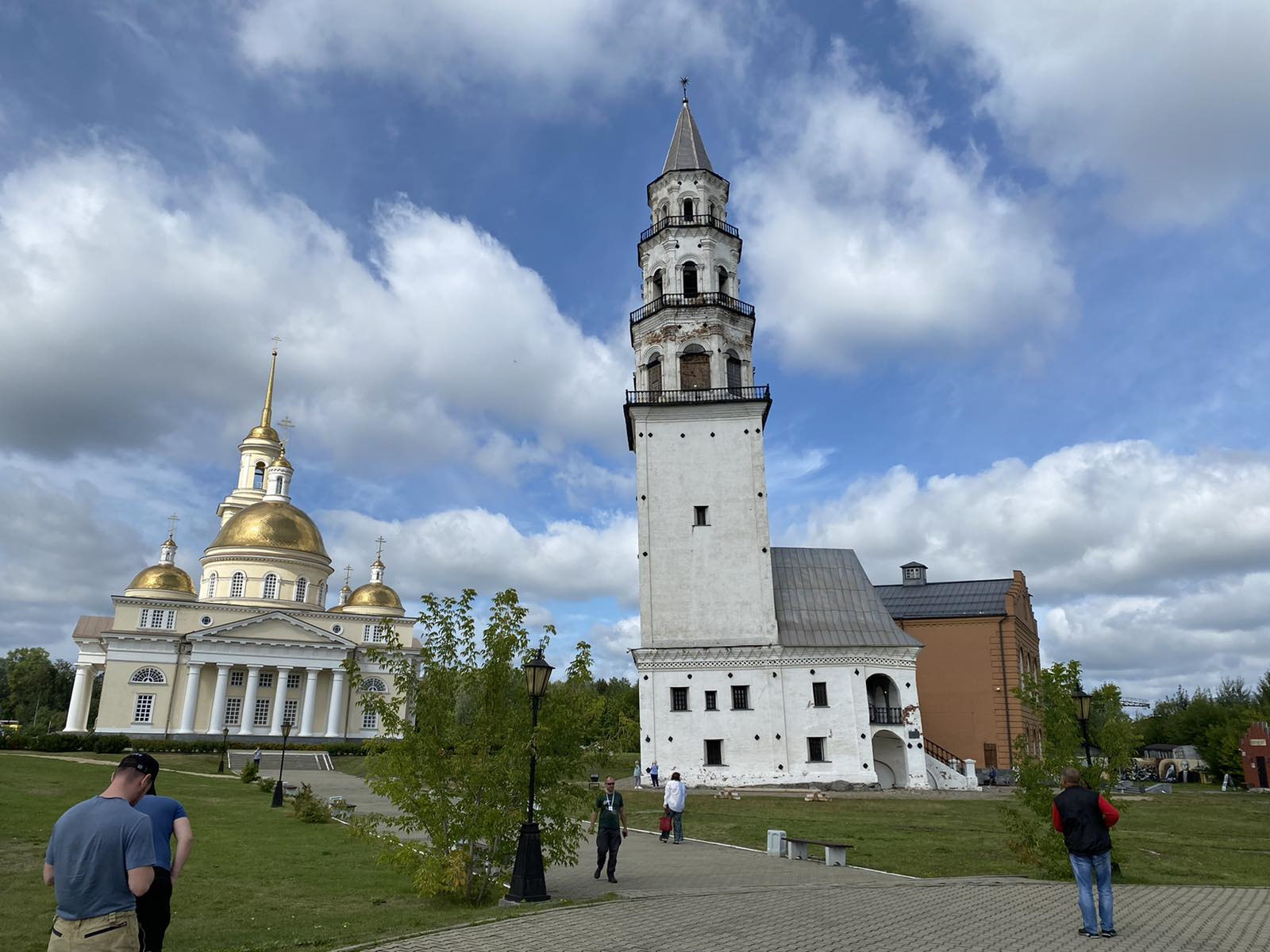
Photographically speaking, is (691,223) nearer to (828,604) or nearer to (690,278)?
(690,278)

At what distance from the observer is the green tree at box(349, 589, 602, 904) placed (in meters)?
12.4

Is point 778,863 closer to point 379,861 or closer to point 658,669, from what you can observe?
point 379,861

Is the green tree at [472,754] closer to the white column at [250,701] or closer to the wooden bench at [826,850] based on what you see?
the wooden bench at [826,850]

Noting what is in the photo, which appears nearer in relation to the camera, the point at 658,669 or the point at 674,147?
the point at 658,669

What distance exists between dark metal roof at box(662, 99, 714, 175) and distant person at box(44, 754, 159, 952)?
41843mm

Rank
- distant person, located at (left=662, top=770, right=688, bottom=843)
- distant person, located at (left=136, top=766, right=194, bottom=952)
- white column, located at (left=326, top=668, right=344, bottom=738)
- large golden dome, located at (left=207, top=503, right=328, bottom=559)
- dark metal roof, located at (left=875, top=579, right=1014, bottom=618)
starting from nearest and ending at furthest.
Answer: distant person, located at (left=136, top=766, right=194, bottom=952), distant person, located at (left=662, top=770, right=688, bottom=843), dark metal roof, located at (left=875, top=579, right=1014, bottom=618), white column, located at (left=326, top=668, right=344, bottom=738), large golden dome, located at (left=207, top=503, right=328, bottom=559)

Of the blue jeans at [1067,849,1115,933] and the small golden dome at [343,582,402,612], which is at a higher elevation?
the small golden dome at [343,582,402,612]

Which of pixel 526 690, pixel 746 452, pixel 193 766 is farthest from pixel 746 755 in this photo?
pixel 193 766

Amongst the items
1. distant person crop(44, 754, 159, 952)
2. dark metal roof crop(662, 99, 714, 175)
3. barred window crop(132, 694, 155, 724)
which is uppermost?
dark metal roof crop(662, 99, 714, 175)

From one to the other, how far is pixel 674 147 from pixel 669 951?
41.4m

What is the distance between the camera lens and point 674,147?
4444 cm

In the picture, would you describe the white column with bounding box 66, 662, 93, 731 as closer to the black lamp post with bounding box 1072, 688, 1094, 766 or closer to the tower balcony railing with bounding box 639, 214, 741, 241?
the tower balcony railing with bounding box 639, 214, 741, 241

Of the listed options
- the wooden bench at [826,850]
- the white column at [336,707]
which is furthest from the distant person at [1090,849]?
the white column at [336,707]

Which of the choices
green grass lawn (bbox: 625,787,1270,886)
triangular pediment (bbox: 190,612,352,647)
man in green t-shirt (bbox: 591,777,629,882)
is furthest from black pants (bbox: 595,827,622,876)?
triangular pediment (bbox: 190,612,352,647)
